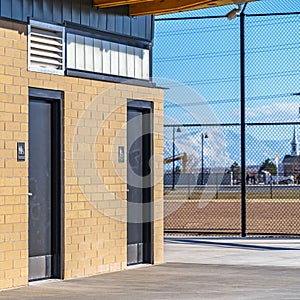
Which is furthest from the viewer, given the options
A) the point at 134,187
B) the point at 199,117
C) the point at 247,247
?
the point at 199,117

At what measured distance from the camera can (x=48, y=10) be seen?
13023 millimetres

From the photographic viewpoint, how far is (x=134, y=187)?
15102mm

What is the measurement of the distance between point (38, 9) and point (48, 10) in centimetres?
22

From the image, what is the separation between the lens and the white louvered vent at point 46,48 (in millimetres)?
12789

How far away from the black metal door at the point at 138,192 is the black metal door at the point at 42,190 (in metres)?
1.90

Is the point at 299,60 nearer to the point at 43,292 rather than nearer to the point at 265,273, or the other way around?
the point at 265,273

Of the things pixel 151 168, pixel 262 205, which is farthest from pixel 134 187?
pixel 262 205

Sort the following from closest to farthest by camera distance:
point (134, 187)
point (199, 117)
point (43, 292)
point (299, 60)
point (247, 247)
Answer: point (43, 292), point (134, 187), point (247, 247), point (299, 60), point (199, 117)

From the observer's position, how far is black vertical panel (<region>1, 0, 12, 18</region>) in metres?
12.1

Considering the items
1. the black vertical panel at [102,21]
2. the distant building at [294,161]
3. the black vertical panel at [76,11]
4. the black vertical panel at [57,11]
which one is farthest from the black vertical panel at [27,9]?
the distant building at [294,161]

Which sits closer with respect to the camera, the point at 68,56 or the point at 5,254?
the point at 5,254

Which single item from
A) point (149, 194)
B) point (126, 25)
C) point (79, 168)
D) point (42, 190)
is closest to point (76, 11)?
point (126, 25)

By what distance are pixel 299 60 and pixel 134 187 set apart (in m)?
10.4

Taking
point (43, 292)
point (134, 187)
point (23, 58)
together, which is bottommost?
point (43, 292)
